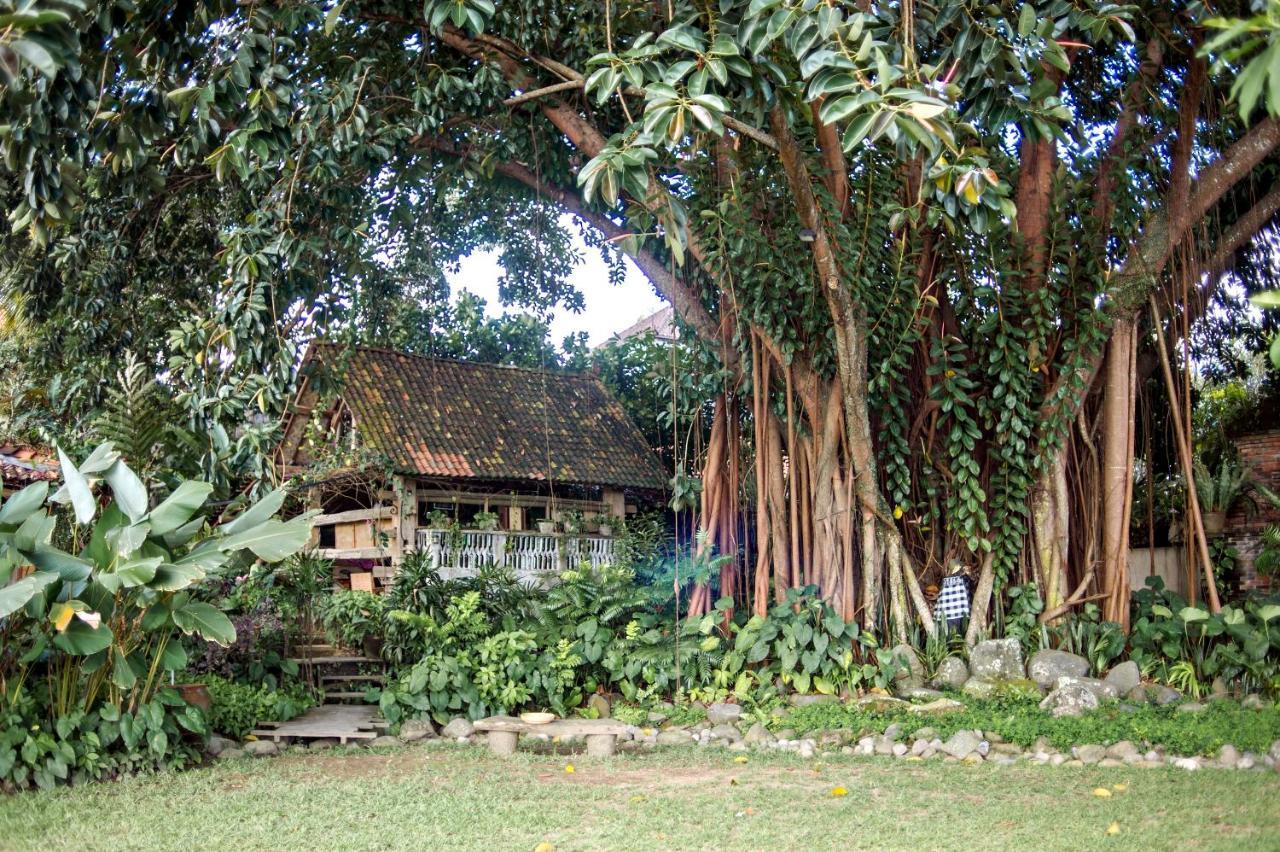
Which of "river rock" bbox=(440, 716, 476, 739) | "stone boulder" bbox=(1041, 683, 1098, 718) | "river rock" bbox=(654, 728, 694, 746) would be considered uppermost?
"stone boulder" bbox=(1041, 683, 1098, 718)

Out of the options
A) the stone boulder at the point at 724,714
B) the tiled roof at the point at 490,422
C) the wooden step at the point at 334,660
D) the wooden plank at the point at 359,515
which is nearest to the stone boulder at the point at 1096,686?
the stone boulder at the point at 724,714

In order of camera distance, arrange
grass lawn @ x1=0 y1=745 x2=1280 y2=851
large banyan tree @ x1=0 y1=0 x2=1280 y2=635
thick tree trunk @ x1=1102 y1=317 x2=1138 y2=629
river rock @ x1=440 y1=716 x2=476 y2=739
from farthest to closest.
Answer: thick tree trunk @ x1=1102 y1=317 x2=1138 y2=629 → river rock @ x1=440 y1=716 x2=476 y2=739 → large banyan tree @ x1=0 y1=0 x2=1280 y2=635 → grass lawn @ x1=0 y1=745 x2=1280 y2=851

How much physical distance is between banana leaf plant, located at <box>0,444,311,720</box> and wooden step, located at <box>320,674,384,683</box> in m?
2.11

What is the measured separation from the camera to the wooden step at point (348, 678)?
822cm

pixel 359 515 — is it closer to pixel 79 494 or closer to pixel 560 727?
pixel 560 727

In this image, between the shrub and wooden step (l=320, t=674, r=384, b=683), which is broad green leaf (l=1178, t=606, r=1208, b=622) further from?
the shrub

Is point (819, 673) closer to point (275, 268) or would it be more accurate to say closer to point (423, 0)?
point (275, 268)

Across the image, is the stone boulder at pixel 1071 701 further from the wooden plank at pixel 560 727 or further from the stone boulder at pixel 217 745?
the stone boulder at pixel 217 745

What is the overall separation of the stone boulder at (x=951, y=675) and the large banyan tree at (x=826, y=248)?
1.42 ft

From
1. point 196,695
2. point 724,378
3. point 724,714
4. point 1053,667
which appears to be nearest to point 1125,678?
point 1053,667

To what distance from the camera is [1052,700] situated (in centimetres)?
705

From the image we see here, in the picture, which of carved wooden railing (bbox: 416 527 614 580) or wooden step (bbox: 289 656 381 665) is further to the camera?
carved wooden railing (bbox: 416 527 614 580)

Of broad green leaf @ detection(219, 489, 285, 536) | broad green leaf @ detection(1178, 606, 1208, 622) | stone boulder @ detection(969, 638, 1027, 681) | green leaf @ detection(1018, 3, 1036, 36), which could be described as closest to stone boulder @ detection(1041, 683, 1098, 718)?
stone boulder @ detection(969, 638, 1027, 681)

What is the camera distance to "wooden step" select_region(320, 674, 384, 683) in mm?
8223
